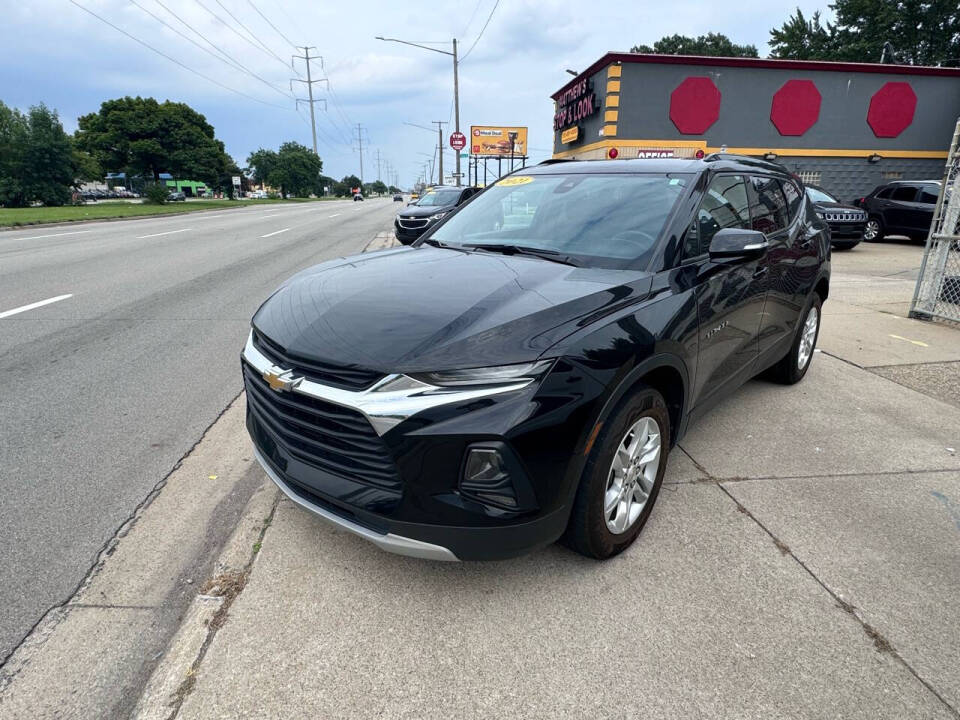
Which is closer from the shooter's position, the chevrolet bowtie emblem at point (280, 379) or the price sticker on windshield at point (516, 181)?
the chevrolet bowtie emblem at point (280, 379)

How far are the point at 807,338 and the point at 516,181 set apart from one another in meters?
2.85

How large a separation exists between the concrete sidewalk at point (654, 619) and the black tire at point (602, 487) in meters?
0.13

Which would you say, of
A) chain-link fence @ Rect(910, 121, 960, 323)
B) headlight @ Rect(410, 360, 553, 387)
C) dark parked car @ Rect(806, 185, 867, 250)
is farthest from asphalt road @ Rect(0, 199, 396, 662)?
dark parked car @ Rect(806, 185, 867, 250)

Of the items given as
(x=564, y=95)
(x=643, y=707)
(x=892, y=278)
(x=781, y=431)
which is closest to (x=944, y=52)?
(x=564, y=95)

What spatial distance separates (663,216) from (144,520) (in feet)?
9.85

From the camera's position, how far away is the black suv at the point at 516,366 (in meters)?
1.91

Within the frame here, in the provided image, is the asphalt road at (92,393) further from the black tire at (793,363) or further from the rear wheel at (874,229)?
the rear wheel at (874,229)

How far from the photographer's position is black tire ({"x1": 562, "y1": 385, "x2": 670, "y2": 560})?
2.17m

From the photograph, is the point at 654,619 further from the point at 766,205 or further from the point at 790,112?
the point at 790,112

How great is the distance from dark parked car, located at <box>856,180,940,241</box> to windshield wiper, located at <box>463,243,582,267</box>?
50.7 feet

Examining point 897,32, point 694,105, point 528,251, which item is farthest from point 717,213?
point 897,32

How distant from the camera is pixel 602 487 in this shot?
221 cm

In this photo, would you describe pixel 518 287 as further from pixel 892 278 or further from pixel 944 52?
pixel 944 52

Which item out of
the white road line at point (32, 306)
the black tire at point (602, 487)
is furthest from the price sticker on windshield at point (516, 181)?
the white road line at point (32, 306)
